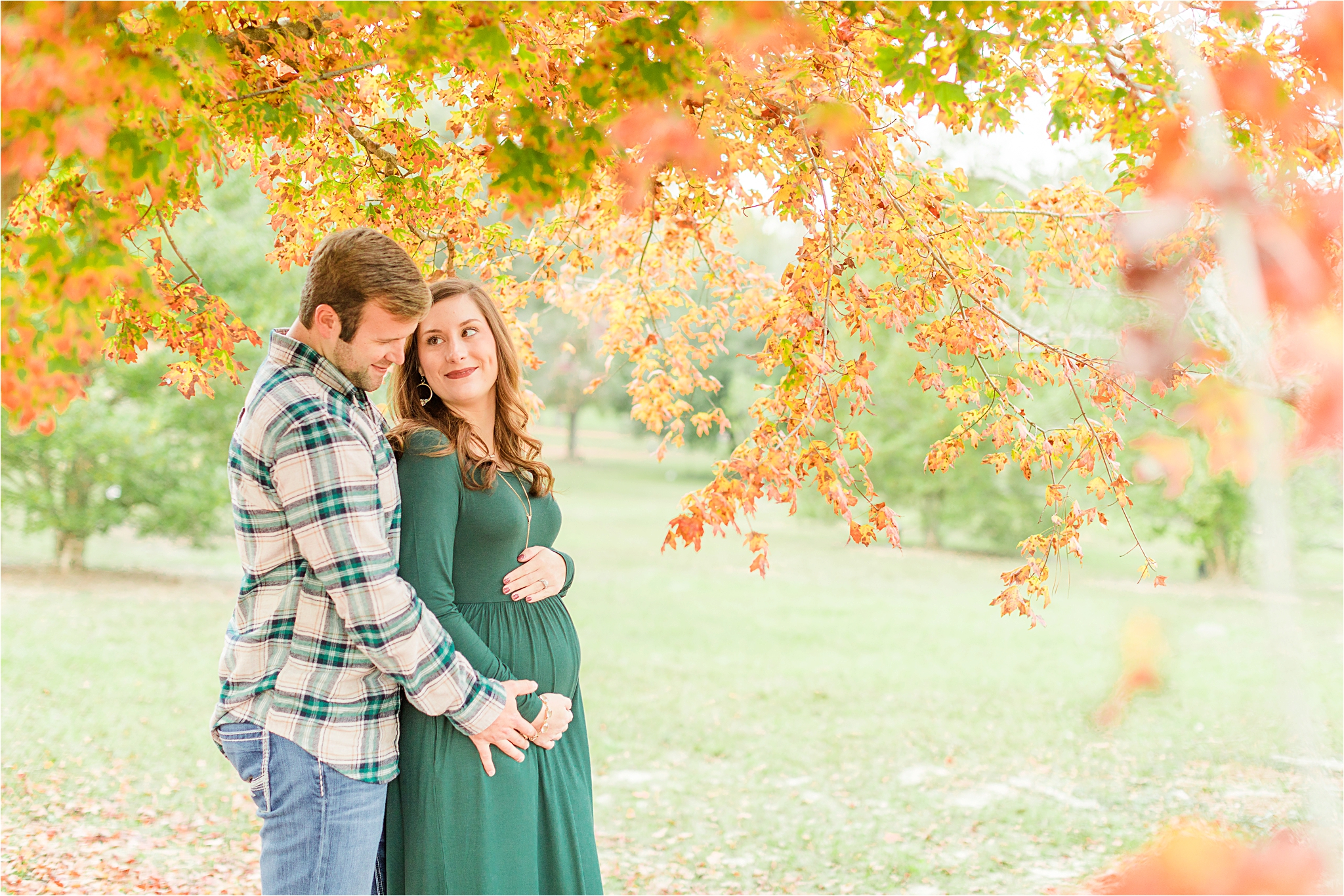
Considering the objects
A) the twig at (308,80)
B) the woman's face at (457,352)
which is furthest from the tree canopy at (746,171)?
the woman's face at (457,352)

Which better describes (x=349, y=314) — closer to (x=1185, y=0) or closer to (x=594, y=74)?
(x=594, y=74)

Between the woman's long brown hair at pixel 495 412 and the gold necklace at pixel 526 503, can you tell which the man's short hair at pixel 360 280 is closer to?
the woman's long brown hair at pixel 495 412

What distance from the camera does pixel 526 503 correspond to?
2.64 meters

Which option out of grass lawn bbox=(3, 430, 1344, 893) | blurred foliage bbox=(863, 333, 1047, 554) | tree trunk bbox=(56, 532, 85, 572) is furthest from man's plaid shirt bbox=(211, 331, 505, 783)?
blurred foliage bbox=(863, 333, 1047, 554)

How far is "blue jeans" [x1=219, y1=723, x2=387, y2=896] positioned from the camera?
2189 mm

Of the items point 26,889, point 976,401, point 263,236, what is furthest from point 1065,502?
point 263,236

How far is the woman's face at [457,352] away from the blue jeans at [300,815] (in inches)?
38.9

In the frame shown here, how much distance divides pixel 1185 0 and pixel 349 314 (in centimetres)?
228

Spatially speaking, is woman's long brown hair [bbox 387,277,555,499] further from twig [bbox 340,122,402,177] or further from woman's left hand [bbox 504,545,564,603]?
twig [bbox 340,122,402,177]

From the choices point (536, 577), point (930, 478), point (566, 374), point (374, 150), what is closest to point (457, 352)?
point (536, 577)

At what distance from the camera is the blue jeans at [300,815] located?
2189mm

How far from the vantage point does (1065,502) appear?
3.26 meters

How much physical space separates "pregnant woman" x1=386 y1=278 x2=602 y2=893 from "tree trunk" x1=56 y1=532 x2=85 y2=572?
462 inches

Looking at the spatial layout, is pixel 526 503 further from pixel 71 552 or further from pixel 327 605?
pixel 71 552
